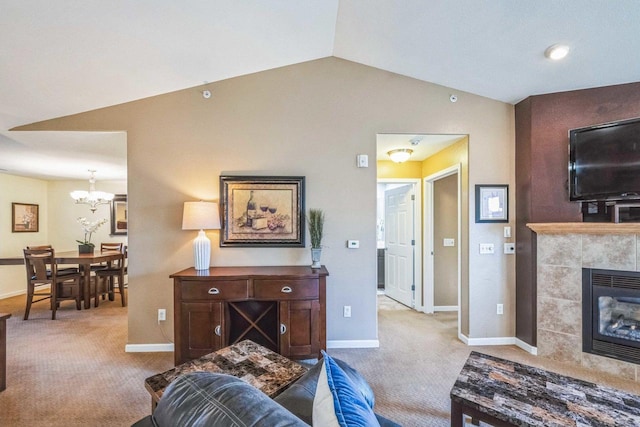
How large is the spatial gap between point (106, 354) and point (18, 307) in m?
3.11

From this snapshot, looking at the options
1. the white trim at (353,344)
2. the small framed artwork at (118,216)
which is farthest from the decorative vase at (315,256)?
the small framed artwork at (118,216)

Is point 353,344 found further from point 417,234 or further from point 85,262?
point 85,262

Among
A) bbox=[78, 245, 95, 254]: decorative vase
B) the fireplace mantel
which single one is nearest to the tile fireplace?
the fireplace mantel

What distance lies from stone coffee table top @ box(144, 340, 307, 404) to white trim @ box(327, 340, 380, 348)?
1493 mm

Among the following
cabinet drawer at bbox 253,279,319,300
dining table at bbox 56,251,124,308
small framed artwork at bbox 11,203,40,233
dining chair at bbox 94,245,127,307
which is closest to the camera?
cabinet drawer at bbox 253,279,319,300

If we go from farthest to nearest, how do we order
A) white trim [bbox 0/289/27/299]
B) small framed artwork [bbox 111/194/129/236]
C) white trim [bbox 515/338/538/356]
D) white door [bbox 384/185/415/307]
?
small framed artwork [bbox 111/194/129/236], white trim [bbox 0/289/27/299], white door [bbox 384/185/415/307], white trim [bbox 515/338/538/356]

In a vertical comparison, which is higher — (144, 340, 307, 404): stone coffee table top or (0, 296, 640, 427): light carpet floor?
(144, 340, 307, 404): stone coffee table top

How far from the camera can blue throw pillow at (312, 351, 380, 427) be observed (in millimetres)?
803

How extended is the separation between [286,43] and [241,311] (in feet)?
8.35

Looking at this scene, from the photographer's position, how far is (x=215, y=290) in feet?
8.93

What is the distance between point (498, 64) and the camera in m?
2.82

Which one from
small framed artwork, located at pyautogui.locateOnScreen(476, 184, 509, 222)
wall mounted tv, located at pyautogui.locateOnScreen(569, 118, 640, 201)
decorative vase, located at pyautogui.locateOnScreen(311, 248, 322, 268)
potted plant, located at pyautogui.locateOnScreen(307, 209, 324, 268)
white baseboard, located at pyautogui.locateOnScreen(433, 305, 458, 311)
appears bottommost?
white baseboard, located at pyautogui.locateOnScreen(433, 305, 458, 311)

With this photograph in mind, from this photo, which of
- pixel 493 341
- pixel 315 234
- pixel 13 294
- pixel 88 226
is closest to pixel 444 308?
pixel 493 341

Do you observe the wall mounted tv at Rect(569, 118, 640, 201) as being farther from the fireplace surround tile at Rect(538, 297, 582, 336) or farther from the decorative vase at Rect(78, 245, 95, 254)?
the decorative vase at Rect(78, 245, 95, 254)
